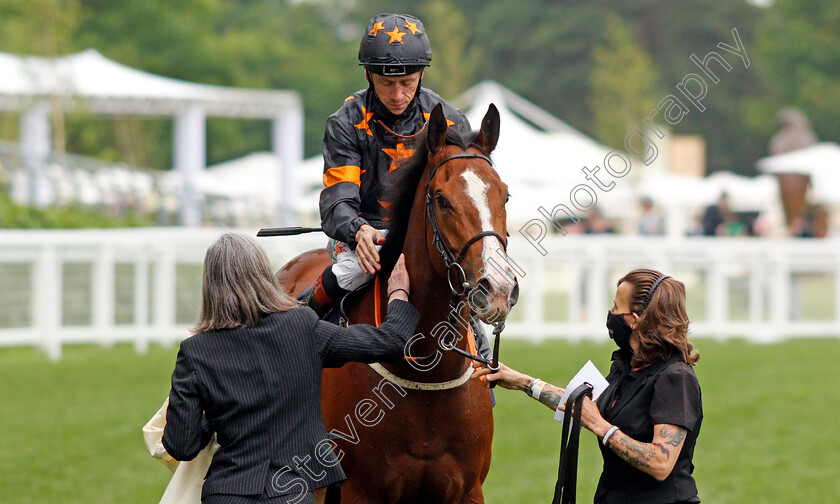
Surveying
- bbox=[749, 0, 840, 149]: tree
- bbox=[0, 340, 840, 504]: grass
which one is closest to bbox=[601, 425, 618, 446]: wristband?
bbox=[0, 340, 840, 504]: grass

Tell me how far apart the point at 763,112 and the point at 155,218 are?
3494cm

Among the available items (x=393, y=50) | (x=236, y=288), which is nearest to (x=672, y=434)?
(x=236, y=288)

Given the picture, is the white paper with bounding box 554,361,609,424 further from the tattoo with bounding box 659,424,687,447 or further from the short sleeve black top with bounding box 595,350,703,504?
the tattoo with bounding box 659,424,687,447

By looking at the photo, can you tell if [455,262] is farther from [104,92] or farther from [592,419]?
[104,92]

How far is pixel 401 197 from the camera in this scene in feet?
13.5

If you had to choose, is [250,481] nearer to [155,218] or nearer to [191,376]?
[191,376]

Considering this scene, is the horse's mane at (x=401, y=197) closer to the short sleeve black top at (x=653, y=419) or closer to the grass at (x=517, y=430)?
the short sleeve black top at (x=653, y=419)

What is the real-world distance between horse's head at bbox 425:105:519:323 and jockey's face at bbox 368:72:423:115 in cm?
47

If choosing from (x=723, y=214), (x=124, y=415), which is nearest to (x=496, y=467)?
(x=124, y=415)

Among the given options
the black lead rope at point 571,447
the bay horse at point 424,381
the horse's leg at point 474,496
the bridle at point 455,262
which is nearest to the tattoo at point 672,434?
→ the black lead rope at point 571,447

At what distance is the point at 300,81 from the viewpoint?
50594 mm

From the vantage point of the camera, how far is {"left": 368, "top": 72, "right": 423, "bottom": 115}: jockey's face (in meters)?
4.28

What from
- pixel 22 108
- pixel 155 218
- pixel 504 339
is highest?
pixel 22 108

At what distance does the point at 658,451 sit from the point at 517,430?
16.9 ft
